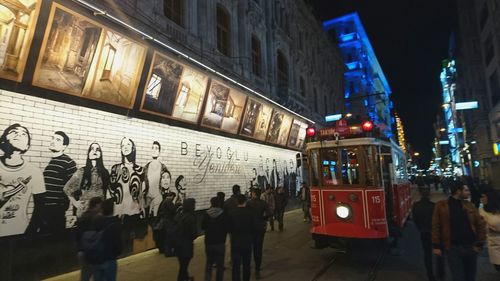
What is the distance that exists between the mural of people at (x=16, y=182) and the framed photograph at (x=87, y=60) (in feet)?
4.06

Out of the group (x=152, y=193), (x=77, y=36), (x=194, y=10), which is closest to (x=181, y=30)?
(x=194, y=10)

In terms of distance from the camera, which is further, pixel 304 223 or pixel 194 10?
pixel 304 223

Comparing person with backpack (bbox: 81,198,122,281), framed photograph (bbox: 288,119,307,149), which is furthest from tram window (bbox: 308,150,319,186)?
framed photograph (bbox: 288,119,307,149)

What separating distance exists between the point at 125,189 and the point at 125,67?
3363mm

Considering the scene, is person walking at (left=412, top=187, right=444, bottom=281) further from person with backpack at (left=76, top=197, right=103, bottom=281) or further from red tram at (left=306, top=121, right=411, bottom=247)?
person with backpack at (left=76, top=197, right=103, bottom=281)

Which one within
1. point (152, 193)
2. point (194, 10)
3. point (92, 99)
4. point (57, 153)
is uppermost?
point (194, 10)

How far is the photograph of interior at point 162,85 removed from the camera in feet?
Answer: 33.6

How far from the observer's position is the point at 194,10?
13.2 metres

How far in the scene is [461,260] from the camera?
15.9 ft

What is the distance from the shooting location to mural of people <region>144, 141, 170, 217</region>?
33.8 ft

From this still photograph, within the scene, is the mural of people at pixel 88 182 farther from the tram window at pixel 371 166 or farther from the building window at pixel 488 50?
the building window at pixel 488 50

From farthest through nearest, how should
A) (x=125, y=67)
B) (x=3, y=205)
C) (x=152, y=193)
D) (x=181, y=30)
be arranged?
(x=181, y=30), (x=152, y=193), (x=125, y=67), (x=3, y=205)

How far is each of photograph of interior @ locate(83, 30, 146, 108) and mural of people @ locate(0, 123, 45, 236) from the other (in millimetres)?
1910

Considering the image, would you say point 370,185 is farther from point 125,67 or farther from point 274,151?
point 274,151
